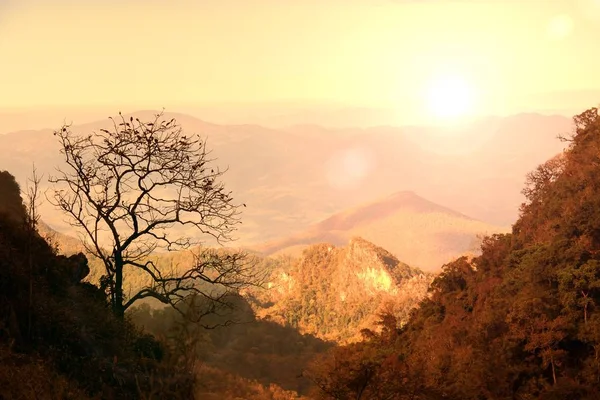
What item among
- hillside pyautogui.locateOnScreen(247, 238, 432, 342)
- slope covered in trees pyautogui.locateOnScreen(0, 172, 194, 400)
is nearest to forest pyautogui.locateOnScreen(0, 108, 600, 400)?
slope covered in trees pyautogui.locateOnScreen(0, 172, 194, 400)

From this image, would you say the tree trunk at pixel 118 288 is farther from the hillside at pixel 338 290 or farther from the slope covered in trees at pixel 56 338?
the hillside at pixel 338 290

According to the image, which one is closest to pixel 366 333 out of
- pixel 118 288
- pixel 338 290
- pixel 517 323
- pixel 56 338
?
pixel 517 323

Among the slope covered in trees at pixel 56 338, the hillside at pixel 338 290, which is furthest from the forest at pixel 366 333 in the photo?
the hillside at pixel 338 290

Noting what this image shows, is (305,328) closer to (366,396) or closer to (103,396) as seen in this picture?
(366,396)

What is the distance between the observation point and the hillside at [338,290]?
102 meters

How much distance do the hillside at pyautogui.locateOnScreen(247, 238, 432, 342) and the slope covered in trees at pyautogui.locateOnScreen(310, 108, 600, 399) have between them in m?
38.6

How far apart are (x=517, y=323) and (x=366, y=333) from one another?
62.7ft

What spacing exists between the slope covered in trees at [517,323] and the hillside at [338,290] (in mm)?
38634

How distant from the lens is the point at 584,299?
1495 inches

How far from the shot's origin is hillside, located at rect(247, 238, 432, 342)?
10181 centimetres

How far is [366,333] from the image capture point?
5372cm

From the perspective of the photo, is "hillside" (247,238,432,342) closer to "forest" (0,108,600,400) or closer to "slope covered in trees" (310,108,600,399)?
"forest" (0,108,600,400)

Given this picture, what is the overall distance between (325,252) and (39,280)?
11348 centimetres

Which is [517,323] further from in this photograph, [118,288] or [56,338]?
[56,338]
